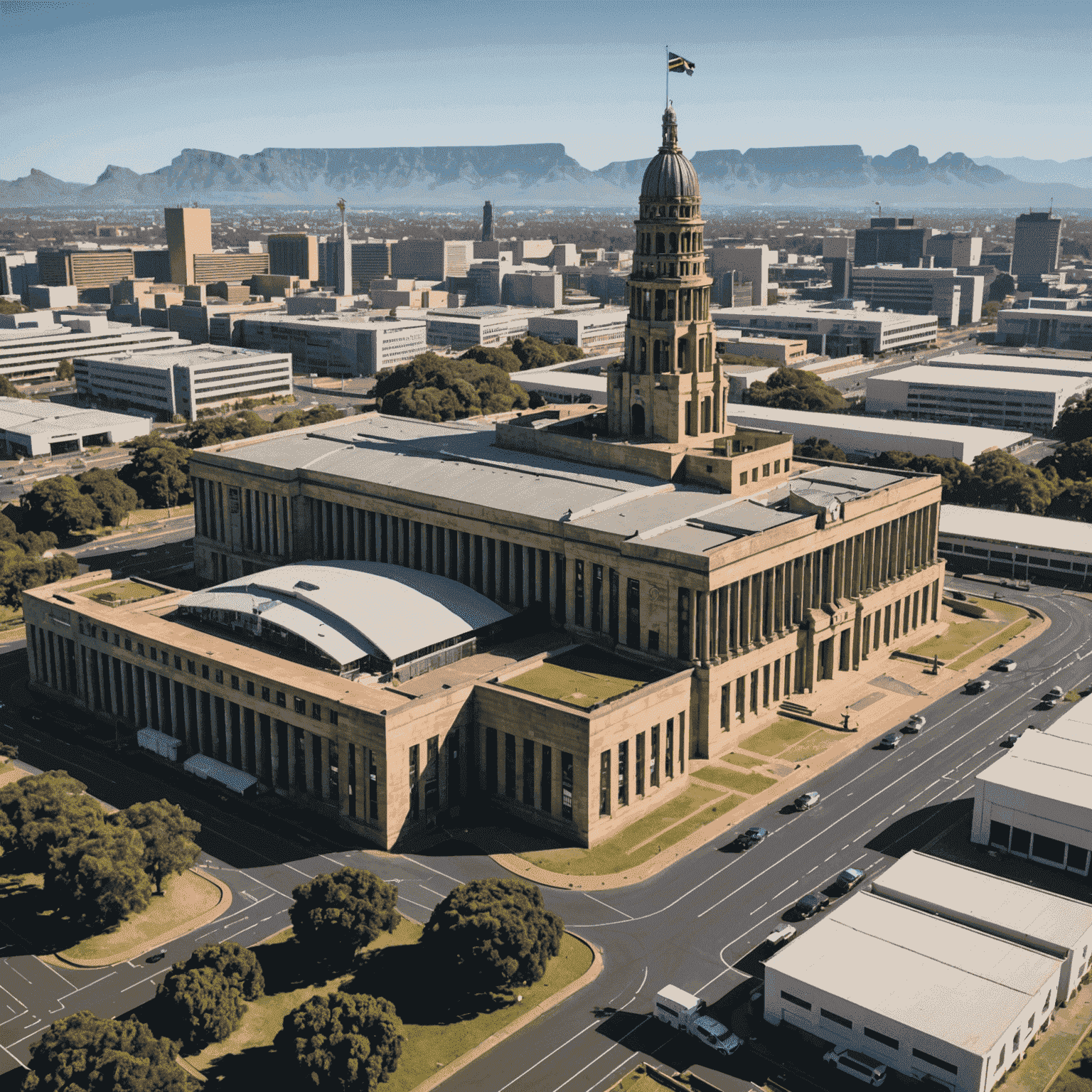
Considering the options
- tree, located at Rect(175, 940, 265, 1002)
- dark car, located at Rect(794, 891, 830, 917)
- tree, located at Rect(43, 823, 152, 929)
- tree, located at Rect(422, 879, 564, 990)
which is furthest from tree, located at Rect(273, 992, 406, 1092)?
dark car, located at Rect(794, 891, 830, 917)

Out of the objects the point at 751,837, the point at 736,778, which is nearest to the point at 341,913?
the point at 751,837

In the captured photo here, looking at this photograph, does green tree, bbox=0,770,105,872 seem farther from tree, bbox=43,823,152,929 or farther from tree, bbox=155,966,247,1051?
tree, bbox=155,966,247,1051

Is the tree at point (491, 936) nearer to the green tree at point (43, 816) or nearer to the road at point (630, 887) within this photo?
the road at point (630, 887)

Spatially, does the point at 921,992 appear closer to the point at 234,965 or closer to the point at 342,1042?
the point at 342,1042

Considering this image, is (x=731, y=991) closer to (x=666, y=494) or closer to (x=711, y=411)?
(x=666, y=494)

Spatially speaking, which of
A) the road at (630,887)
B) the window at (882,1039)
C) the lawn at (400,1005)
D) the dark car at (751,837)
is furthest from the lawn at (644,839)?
the window at (882,1039)

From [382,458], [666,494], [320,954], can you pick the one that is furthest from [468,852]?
[382,458]
